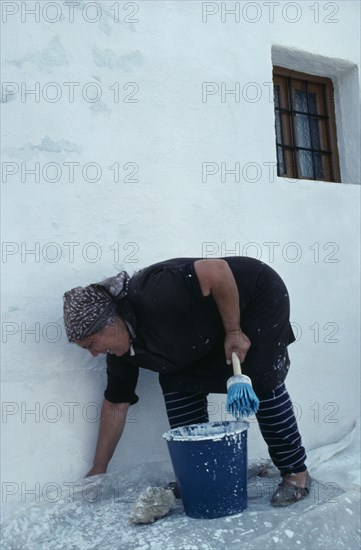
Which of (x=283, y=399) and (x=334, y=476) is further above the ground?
(x=283, y=399)

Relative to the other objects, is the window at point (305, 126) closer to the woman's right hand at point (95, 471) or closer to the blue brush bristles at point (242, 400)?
the blue brush bristles at point (242, 400)

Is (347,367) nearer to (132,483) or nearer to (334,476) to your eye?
(334,476)

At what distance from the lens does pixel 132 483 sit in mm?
3137

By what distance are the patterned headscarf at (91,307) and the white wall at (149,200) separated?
353 mm

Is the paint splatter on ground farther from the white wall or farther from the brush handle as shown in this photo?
the brush handle

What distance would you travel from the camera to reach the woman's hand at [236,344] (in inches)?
108

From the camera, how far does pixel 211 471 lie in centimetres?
263

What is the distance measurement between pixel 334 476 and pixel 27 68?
2.43m

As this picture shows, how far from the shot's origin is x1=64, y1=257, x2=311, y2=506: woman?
8.75ft

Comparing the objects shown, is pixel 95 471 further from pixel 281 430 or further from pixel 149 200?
pixel 149 200

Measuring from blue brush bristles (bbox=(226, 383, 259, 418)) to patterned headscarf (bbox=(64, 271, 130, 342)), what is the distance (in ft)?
1.85

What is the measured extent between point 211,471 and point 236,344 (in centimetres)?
51

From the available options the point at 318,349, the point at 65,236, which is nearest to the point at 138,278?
the point at 65,236

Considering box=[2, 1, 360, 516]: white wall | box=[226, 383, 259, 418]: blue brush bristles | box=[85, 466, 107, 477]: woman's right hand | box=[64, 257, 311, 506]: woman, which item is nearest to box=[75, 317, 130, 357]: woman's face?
box=[64, 257, 311, 506]: woman
